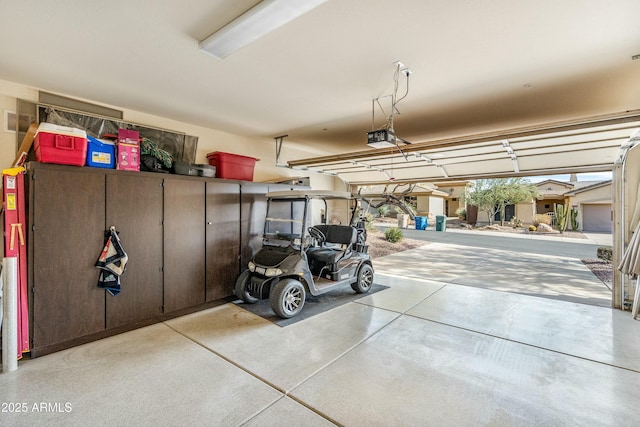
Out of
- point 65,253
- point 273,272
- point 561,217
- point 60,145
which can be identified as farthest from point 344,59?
point 561,217

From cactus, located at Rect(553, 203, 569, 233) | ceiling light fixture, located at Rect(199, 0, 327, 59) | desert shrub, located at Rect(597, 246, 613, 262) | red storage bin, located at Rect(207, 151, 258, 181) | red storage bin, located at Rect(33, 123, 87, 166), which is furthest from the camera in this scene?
cactus, located at Rect(553, 203, 569, 233)

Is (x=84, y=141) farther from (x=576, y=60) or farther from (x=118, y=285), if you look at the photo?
(x=576, y=60)

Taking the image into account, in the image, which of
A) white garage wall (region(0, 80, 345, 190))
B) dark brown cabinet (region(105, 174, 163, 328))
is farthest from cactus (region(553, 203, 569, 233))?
dark brown cabinet (region(105, 174, 163, 328))

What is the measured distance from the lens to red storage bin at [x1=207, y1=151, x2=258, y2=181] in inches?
178

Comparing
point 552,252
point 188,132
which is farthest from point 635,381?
point 552,252

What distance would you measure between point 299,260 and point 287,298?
0.52 metres

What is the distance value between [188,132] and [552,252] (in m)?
11.2

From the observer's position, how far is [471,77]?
10.5 ft

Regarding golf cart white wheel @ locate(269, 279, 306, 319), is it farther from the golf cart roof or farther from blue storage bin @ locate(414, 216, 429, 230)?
blue storage bin @ locate(414, 216, 429, 230)

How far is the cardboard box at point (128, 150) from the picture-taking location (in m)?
3.31

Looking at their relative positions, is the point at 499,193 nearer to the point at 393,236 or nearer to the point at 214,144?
the point at 393,236

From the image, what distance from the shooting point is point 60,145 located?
9.26ft

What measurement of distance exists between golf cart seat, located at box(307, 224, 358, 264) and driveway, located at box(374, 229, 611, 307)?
2.17 metres

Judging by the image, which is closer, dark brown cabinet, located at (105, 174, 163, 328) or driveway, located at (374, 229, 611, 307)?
dark brown cabinet, located at (105, 174, 163, 328)
